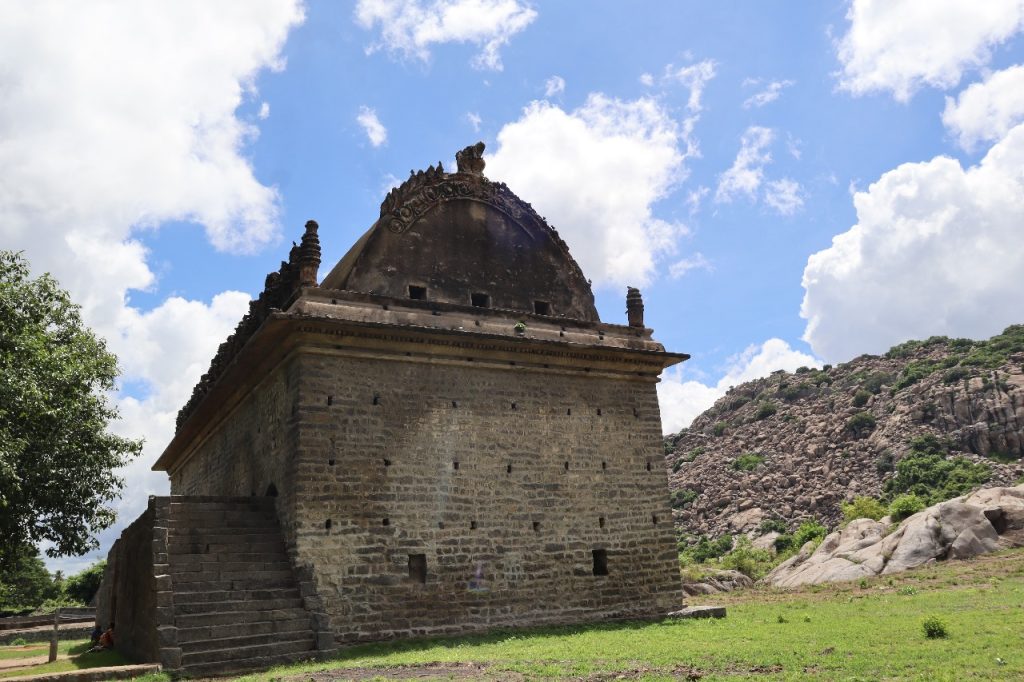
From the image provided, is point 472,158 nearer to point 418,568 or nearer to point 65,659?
point 418,568

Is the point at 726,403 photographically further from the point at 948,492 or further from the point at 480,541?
the point at 480,541

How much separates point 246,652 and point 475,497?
513cm

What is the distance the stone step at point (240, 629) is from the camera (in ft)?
36.9

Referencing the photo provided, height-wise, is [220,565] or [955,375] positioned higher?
[955,375]

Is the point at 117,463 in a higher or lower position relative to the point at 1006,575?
higher

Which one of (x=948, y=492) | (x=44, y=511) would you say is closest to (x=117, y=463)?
(x=44, y=511)

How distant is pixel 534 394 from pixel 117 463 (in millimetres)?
10913

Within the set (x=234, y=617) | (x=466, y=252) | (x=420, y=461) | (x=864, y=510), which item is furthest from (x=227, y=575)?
(x=864, y=510)

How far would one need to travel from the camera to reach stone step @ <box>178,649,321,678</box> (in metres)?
10.8

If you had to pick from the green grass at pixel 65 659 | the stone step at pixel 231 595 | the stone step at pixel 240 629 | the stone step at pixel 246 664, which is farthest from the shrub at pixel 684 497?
the stone step at pixel 246 664

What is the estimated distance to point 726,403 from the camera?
86312 mm

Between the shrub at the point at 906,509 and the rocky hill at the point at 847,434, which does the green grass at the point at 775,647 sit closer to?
the shrub at the point at 906,509

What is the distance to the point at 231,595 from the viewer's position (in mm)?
12242

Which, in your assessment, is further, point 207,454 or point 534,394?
point 207,454
